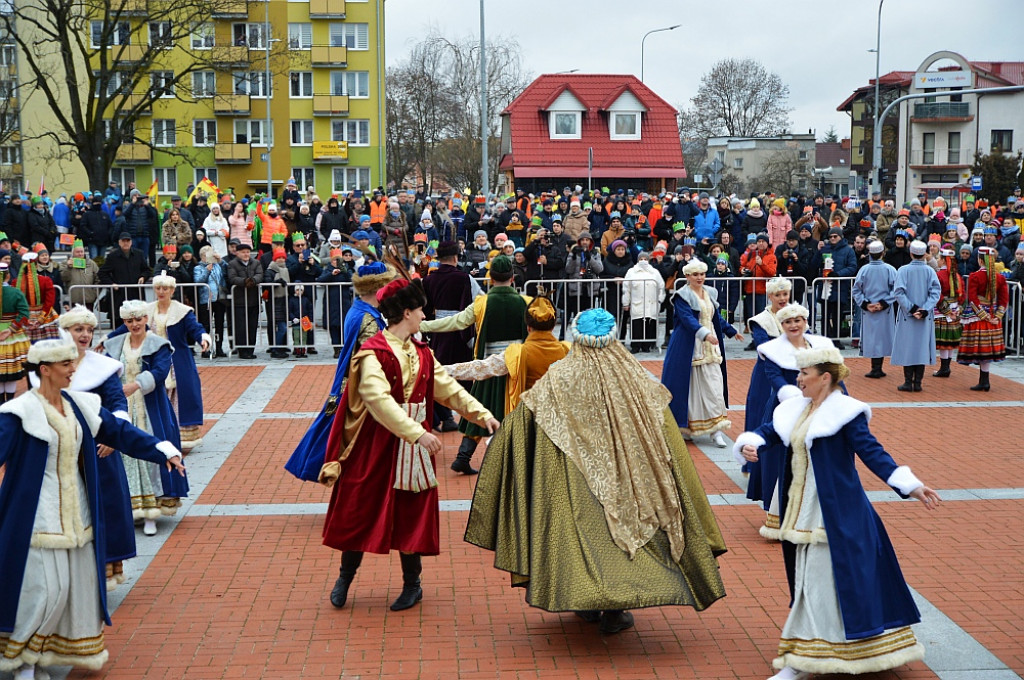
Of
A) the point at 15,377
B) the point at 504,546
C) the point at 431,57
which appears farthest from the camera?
the point at 431,57

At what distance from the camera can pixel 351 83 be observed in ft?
210

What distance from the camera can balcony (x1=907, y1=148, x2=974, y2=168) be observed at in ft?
242

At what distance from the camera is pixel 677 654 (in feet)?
20.6

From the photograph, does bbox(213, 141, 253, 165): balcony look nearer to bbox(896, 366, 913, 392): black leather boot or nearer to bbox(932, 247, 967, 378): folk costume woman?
bbox(932, 247, 967, 378): folk costume woman

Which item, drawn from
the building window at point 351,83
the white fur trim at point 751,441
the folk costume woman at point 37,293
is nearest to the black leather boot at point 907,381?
the white fur trim at point 751,441

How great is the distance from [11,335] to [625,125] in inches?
1607

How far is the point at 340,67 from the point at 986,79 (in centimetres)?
3998

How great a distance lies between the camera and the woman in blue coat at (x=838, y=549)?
221 inches

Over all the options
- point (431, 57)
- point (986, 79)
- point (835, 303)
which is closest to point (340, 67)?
point (431, 57)

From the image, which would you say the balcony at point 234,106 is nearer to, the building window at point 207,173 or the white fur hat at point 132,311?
the building window at point 207,173

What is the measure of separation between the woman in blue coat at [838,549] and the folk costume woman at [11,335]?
9772 mm

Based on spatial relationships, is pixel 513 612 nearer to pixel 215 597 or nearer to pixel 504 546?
pixel 504 546

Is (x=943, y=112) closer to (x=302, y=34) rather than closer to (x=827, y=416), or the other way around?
(x=302, y=34)

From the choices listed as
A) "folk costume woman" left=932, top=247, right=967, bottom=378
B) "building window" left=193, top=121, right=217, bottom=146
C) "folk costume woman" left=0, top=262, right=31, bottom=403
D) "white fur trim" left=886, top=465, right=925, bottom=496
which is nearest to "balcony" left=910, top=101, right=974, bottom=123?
"building window" left=193, top=121, right=217, bottom=146
